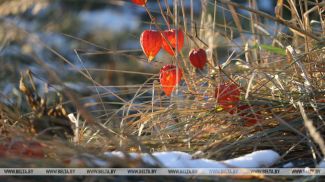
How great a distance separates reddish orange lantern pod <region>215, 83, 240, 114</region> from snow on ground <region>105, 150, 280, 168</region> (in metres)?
0.25

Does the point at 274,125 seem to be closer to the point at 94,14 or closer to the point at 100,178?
the point at 100,178

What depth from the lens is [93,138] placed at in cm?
175

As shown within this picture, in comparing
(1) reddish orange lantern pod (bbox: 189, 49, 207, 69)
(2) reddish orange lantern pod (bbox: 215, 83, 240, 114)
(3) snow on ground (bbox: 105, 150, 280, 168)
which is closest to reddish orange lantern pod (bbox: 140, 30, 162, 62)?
(1) reddish orange lantern pod (bbox: 189, 49, 207, 69)

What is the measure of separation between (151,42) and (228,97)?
0.98 ft

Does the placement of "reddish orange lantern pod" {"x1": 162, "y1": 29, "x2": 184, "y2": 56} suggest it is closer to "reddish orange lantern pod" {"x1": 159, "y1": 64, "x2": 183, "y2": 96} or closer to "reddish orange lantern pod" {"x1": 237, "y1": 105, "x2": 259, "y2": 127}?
"reddish orange lantern pod" {"x1": 159, "y1": 64, "x2": 183, "y2": 96}

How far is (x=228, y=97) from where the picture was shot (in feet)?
5.44

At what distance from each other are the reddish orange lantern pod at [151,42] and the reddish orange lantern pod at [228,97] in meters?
0.24

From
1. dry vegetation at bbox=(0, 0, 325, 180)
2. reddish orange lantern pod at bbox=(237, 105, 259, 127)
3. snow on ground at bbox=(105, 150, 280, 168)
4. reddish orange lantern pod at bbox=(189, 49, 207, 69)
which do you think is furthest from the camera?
reddish orange lantern pod at bbox=(189, 49, 207, 69)

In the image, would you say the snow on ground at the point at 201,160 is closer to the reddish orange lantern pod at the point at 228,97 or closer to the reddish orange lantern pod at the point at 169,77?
the reddish orange lantern pod at the point at 228,97

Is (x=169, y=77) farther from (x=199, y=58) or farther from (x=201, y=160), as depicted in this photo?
(x=201, y=160)

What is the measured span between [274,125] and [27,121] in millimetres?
572

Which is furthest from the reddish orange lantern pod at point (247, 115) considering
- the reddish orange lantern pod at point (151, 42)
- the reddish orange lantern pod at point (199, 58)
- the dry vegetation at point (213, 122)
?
the reddish orange lantern pod at point (151, 42)

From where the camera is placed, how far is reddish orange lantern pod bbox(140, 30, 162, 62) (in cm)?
183

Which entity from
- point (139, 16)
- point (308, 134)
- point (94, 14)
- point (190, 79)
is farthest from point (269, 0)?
point (308, 134)
